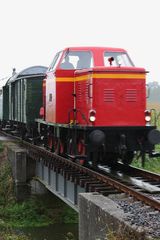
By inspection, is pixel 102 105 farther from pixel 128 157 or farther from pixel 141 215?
pixel 141 215

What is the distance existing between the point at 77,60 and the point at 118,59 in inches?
43.7

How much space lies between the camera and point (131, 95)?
11156 millimetres

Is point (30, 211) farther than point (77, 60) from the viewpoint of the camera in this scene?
Yes

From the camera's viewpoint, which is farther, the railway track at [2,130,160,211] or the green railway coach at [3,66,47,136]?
the green railway coach at [3,66,47,136]

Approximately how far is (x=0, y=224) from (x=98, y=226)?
24.8 ft

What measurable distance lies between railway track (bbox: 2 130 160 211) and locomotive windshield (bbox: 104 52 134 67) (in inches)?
107

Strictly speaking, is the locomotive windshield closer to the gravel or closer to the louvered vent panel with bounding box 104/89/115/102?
the louvered vent panel with bounding box 104/89/115/102

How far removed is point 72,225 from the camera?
1532 cm

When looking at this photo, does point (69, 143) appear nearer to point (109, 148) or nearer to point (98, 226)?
point (109, 148)

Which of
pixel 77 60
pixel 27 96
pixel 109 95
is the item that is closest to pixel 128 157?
pixel 109 95

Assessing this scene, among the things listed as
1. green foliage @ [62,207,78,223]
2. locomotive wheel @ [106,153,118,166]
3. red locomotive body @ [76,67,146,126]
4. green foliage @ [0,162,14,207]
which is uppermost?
red locomotive body @ [76,67,146,126]

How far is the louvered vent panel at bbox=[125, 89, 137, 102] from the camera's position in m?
11.1

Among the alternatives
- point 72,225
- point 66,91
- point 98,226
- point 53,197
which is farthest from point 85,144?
point 53,197

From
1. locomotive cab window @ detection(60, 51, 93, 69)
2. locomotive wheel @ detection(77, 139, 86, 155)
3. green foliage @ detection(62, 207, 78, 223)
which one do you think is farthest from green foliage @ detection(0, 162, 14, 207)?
locomotive cab window @ detection(60, 51, 93, 69)
